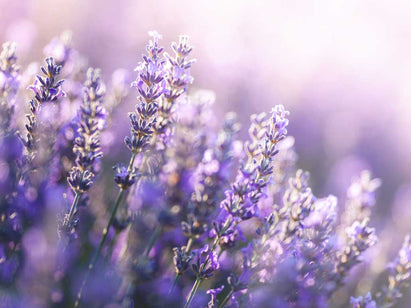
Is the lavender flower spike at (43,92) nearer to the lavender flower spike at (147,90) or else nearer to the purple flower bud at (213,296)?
the lavender flower spike at (147,90)

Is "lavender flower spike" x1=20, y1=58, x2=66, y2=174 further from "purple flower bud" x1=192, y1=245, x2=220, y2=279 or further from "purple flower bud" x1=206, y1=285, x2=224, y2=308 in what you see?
"purple flower bud" x1=206, y1=285, x2=224, y2=308

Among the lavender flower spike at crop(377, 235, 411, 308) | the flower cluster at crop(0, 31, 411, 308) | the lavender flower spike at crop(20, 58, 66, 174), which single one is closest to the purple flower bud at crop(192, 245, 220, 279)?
the flower cluster at crop(0, 31, 411, 308)

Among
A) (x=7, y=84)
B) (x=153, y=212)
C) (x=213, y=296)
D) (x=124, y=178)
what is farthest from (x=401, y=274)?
(x=7, y=84)

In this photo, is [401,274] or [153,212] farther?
[153,212]

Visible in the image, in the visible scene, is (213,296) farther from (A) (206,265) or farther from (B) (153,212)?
(B) (153,212)

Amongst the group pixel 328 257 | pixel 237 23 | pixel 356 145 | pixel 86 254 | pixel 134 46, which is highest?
pixel 237 23

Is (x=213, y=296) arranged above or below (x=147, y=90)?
below

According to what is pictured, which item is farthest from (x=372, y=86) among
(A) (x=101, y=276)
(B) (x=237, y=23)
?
(A) (x=101, y=276)

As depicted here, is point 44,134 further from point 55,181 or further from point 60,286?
point 60,286

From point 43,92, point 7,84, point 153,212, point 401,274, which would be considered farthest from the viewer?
point 153,212
